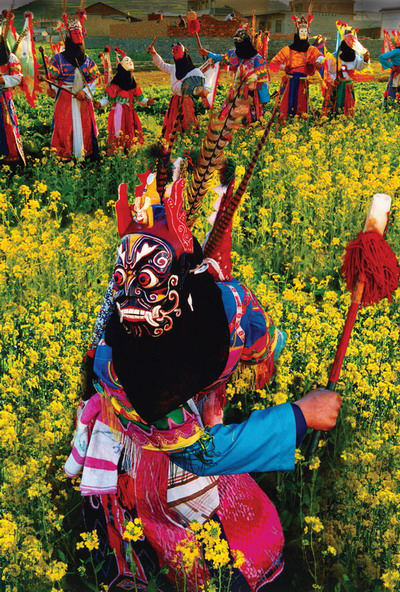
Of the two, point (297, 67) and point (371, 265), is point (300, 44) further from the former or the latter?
point (371, 265)

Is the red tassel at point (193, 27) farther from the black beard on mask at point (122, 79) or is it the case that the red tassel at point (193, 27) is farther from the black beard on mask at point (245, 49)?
the black beard on mask at point (122, 79)

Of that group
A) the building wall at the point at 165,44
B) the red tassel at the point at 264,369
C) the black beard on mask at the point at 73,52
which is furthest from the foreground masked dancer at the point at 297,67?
the building wall at the point at 165,44

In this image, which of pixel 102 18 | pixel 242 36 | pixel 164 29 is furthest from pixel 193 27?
pixel 102 18

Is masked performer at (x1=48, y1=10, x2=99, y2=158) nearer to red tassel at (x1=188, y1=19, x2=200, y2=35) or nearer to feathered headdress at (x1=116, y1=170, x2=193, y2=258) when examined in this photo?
red tassel at (x1=188, y1=19, x2=200, y2=35)

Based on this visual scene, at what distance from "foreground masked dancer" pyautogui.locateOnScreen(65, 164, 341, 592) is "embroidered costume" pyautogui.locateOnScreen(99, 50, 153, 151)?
7.46 metres

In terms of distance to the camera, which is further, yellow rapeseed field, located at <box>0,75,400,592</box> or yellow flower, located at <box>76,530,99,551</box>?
yellow rapeseed field, located at <box>0,75,400,592</box>

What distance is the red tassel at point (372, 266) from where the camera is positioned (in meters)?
2.04

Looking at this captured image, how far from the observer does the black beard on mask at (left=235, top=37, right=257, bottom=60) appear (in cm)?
1004

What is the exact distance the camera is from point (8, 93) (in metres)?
7.91

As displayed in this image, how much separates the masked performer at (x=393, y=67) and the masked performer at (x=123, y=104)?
5.15 m

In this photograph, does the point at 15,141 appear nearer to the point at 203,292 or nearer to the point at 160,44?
the point at 203,292

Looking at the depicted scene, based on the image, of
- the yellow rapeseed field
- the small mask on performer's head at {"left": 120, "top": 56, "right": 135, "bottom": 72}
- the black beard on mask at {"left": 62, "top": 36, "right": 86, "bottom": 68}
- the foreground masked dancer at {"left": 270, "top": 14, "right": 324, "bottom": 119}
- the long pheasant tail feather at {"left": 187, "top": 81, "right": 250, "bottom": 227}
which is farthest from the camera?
the foreground masked dancer at {"left": 270, "top": 14, "right": 324, "bottom": 119}

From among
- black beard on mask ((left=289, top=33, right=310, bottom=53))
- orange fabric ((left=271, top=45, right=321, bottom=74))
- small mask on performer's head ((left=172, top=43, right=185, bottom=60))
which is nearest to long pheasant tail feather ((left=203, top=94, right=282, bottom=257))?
small mask on performer's head ((left=172, top=43, right=185, bottom=60))

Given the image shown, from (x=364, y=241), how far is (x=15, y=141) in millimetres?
7069
